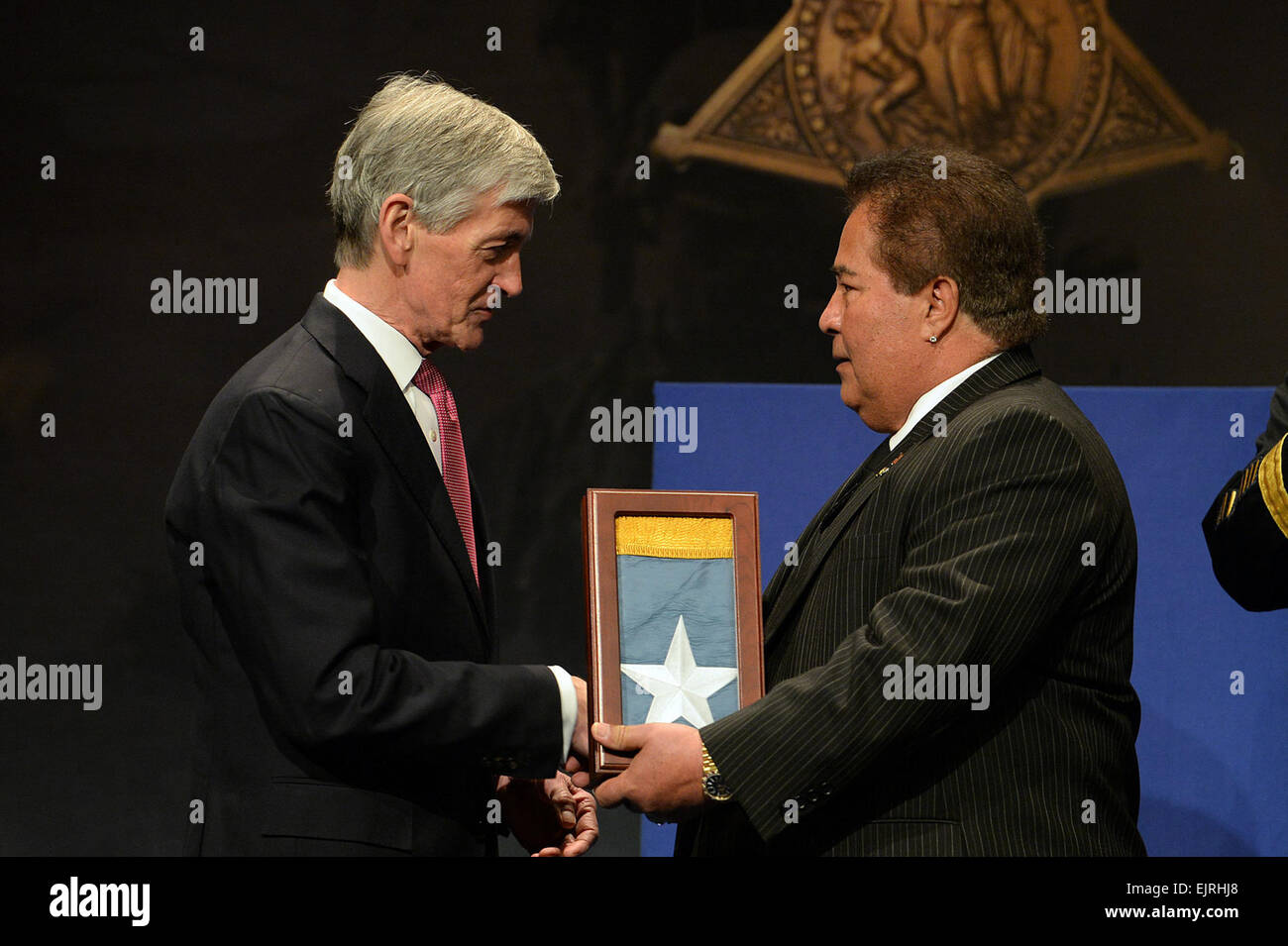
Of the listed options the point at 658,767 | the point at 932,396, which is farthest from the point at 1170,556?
the point at 658,767

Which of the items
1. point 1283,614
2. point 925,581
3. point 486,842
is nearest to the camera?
point 925,581

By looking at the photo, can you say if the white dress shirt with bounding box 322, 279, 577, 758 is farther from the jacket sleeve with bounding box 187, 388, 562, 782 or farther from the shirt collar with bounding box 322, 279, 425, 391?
the jacket sleeve with bounding box 187, 388, 562, 782

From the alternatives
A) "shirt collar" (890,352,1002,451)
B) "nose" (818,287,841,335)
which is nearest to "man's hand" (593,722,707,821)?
"shirt collar" (890,352,1002,451)

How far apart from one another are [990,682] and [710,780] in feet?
1.47

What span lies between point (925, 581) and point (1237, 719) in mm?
2265

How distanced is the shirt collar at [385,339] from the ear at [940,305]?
866 millimetres

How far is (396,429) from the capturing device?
215 cm

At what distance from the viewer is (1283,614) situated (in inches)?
152

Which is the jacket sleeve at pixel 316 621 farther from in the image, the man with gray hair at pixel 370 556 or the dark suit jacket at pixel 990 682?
the dark suit jacket at pixel 990 682

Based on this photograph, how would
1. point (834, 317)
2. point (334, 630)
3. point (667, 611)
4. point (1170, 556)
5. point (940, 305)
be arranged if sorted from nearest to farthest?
point (334, 630) → point (667, 611) → point (940, 305) → point (834, 317) → point (1170, 556)

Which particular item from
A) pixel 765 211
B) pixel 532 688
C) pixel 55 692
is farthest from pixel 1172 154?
pixel 55 692

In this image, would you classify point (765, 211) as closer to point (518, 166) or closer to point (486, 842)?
point (518, 166)

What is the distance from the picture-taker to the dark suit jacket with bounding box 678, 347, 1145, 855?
6.66 feet

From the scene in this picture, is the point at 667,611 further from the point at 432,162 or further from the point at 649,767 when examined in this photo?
the point at 432,162
